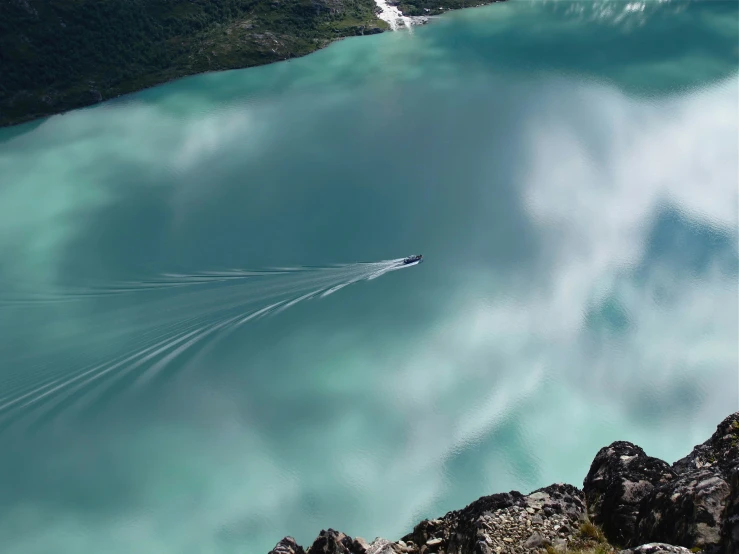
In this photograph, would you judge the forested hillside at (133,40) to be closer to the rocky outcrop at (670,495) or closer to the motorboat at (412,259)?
the motorboat at (412,259)

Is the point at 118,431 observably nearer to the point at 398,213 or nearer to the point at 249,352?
the point at 249,352

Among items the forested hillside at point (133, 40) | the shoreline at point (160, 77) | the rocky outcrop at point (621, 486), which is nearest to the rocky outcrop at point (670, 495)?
the rocky outcrop at point (621, 486)

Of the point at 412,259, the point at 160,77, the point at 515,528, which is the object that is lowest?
the point at 515,528

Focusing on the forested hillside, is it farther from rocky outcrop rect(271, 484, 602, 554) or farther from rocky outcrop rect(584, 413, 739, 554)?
rocky outcrop rect(584, 413, 739, 554)

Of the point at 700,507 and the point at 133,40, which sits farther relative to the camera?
the point at 133,40

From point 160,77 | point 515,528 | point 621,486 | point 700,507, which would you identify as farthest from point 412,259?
point 160,77

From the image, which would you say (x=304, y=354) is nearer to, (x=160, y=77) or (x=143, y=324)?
(x=143, y=324)

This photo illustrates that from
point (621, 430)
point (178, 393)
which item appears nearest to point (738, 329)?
point (621, 430)
